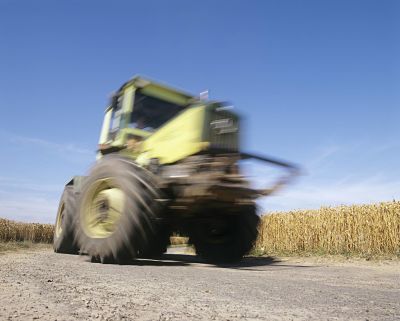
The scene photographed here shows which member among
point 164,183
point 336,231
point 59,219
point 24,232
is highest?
point 164,183

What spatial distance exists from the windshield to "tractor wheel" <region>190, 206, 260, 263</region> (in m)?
1.71

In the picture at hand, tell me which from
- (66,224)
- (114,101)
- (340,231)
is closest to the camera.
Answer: (114,101)

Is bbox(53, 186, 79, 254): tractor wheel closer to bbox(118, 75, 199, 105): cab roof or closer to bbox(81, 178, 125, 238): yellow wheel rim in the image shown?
bbox(81, 178, 125, 238): yellow wheel rim

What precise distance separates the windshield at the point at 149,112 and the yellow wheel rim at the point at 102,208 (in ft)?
3.75

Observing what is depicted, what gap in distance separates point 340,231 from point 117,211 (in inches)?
379

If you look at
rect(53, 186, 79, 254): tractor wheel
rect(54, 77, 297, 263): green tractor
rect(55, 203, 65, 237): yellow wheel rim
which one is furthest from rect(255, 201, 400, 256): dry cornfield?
rect(55, 203, 65, 237): yellow wheel rim

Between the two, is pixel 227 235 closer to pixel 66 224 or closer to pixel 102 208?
pixel 102 208

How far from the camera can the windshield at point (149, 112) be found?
20.4 ft

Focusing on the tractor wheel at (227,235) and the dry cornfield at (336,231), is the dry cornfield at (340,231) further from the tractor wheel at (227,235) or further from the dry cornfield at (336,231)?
the tractor wheel at (227,235)

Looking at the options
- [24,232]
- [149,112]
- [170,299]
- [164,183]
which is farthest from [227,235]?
[24,232]

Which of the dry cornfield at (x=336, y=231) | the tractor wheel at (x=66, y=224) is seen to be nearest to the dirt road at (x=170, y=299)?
the tractor wheel at (x=66, y=224)

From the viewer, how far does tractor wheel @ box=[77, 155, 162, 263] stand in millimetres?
4820

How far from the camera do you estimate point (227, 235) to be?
6496 mm

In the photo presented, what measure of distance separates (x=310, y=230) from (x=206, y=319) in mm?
12358
